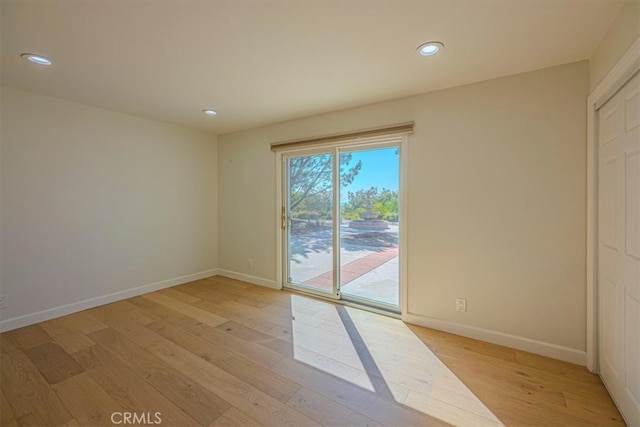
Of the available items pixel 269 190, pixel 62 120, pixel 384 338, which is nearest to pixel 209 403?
pixel 384 338

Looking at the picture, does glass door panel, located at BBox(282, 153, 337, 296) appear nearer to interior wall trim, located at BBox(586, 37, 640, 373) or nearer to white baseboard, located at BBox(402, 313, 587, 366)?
white baseboard, located at BBox(402, 313, 587, 366)

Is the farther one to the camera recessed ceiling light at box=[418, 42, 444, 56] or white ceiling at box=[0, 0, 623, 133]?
recessed ceiling light at box=[418, 42, 444, 56]

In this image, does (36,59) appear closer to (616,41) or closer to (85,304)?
(85,304)

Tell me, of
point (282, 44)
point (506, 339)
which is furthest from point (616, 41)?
point (506, 339)

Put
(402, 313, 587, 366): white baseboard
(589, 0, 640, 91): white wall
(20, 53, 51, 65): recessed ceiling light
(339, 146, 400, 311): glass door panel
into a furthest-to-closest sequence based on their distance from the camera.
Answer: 1. (339, 146, 400, 311): glass door panel
2. (402, 313, 587, 366): white baseboard
3. (20, 53, 51, 65): recessed ceiling light
4. (589, 0, 640, 91): white wall

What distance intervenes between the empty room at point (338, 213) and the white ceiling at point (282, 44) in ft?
0.06

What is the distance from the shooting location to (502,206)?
97.3 inches

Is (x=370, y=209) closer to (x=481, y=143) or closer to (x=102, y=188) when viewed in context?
(x=481, y=143)

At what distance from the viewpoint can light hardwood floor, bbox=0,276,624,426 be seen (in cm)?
169

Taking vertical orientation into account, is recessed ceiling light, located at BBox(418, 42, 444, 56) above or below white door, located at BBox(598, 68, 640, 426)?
above

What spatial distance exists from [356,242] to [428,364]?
155cm

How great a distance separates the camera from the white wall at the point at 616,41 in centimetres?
149

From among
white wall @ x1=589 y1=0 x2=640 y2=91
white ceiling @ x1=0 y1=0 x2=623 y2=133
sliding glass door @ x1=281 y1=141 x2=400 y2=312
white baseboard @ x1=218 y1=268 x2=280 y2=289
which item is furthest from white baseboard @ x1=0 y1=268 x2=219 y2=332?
white wall @ x1=589 y1=0 x2=640 y2=91

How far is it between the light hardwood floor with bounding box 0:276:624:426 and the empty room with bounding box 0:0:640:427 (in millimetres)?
18
